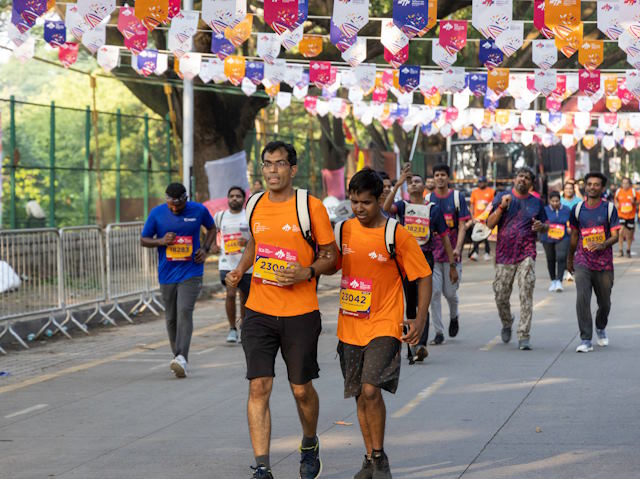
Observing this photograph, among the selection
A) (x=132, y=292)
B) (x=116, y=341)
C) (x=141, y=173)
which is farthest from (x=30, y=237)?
(x=141, y=173)

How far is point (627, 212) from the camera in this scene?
91.2 feet

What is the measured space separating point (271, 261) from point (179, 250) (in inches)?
164

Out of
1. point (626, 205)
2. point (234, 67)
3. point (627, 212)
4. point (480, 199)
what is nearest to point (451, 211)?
point (234, 67)

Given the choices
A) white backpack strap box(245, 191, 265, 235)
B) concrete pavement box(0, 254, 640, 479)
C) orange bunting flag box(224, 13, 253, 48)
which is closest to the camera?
white backpack strap box(245, 191, 265, 235)

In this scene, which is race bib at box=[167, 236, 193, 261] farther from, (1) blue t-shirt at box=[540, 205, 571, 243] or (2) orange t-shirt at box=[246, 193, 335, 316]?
(1) blue t-shirt at box=[540, 205, 571, 243]

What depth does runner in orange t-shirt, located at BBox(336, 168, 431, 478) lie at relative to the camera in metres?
6.15

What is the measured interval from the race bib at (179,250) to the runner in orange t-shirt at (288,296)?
13.3 ft

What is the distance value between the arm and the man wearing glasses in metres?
4.27

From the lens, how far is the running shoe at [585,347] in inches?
451

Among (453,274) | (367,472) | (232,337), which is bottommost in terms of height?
(232,337)

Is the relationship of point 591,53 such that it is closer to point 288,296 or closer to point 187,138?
point 187,138

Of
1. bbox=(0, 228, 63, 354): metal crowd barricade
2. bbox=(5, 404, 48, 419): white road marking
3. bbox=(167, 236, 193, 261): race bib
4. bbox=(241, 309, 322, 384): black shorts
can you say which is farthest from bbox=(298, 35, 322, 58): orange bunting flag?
bbox=(241, 309, 322, 384): black shorts

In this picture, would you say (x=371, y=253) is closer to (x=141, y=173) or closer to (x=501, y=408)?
(x=501, y=408)

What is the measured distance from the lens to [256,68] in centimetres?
1953
